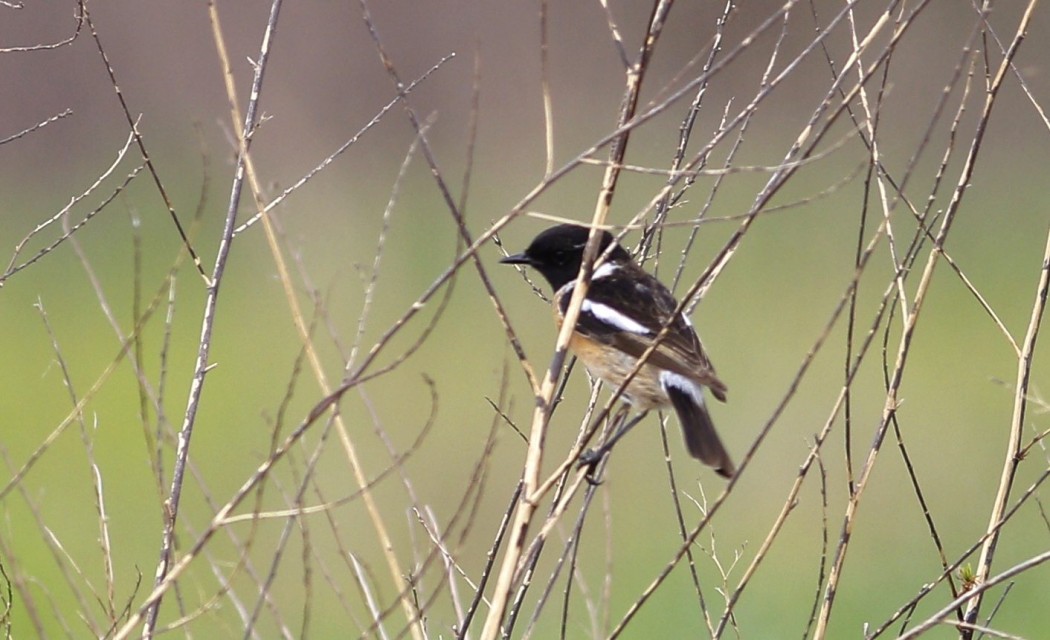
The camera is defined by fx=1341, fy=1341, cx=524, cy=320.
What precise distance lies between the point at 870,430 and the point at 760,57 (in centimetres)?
470

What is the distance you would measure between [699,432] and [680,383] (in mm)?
266

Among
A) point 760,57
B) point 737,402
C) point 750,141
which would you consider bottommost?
point 737,402

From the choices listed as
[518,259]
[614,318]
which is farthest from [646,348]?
[518,259]

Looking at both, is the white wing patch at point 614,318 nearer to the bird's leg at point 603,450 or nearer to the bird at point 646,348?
the bird at point 646,348

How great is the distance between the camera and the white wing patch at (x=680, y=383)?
4.20m

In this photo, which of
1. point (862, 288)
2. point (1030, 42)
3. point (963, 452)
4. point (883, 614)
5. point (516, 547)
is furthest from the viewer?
point (1030, 42)

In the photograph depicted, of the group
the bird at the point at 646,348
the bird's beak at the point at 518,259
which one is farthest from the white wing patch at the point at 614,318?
the bird's beak at the point at 518,259

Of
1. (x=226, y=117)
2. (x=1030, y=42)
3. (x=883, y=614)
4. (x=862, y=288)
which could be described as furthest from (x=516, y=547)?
(x=1030, y=42)

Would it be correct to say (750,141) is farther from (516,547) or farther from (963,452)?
(516,547)

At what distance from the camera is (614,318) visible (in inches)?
172

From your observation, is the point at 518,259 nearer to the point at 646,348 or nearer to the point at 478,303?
the point at 646,348

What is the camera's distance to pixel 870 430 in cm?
1052

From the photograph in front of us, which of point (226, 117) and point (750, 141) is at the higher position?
point (226, 117)

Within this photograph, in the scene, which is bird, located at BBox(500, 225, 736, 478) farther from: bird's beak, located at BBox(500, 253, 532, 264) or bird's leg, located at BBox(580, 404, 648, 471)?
bird's leg, located at BBox(580, 404, 648, 471)
